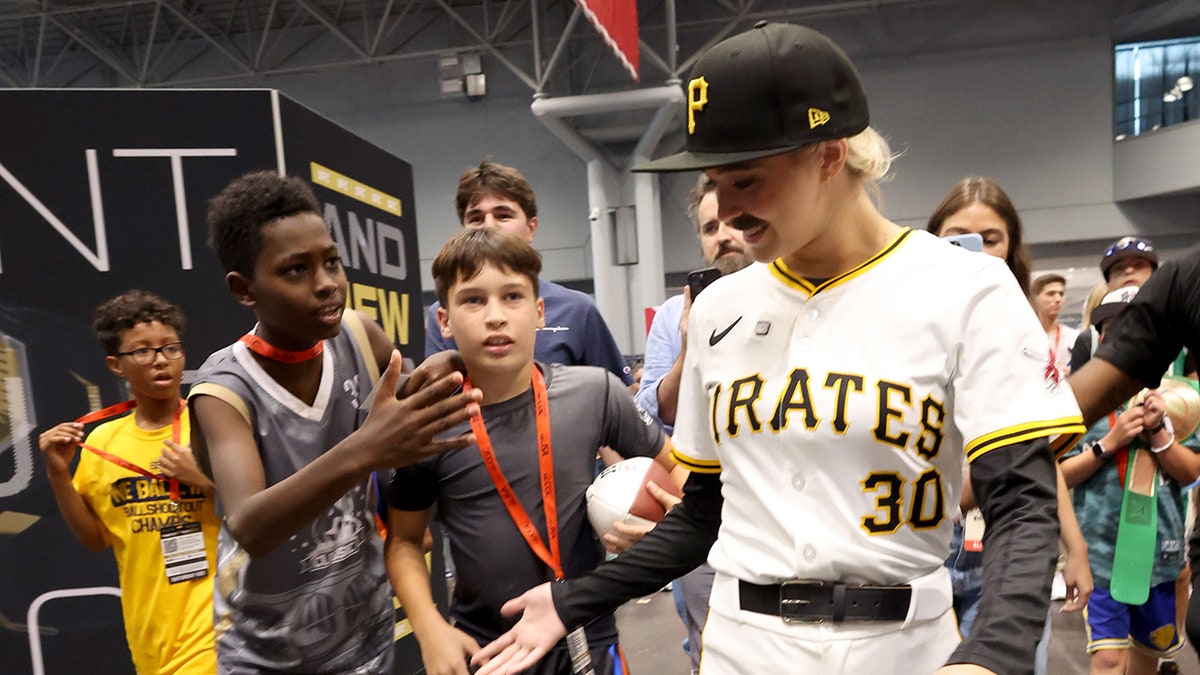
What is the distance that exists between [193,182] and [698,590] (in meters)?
2.50

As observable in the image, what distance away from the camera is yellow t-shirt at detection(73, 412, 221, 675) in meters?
2.70

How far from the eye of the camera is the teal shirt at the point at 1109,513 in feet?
11.3

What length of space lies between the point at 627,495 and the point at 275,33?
15.1 metres

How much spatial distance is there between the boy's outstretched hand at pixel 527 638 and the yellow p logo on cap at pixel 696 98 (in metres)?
0.89

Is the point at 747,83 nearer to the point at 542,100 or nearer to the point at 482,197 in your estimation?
the point at 482,197

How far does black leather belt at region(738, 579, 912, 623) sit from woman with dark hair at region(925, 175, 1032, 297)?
5.00 feet

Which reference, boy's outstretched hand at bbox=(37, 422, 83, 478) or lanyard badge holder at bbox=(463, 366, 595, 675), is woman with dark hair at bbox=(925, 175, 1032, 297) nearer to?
lanyard badge holder at bbox=(463, 366, 595, 675)

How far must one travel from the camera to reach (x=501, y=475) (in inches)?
76.7

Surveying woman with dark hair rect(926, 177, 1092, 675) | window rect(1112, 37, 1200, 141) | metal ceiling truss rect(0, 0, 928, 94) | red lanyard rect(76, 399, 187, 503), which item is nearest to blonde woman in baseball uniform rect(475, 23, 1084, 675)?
woman with dark hair rect(926, 177, 1092, 675)

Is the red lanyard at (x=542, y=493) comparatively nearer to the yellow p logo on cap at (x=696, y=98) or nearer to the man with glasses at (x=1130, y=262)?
the yellow p logo on cap at (x=696, y=98)

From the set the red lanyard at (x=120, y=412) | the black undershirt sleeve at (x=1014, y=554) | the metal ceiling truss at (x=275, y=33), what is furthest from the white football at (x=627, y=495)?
the metal ceiling truss at (x=275, y=33)

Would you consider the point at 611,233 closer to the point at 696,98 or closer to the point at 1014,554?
the point at 696,98

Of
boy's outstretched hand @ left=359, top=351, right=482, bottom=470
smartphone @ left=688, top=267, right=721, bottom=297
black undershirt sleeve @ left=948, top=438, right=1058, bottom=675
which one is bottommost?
black undershirt sleeve @ left=948, top=438, right=1058, bottom=675

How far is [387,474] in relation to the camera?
2.00m
